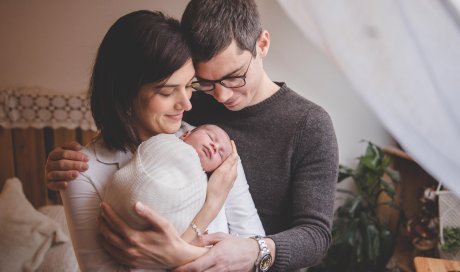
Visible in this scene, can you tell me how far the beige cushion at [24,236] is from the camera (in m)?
2.05

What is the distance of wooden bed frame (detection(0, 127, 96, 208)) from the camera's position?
8.87 ft

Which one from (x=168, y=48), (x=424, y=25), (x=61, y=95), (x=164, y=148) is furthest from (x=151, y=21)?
(x=61, y=95)

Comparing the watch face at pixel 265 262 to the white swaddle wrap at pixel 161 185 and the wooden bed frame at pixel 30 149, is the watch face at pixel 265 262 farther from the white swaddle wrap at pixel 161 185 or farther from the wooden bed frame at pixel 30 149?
the wooden bed frame at pixel 30 149

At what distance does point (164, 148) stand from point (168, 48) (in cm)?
26

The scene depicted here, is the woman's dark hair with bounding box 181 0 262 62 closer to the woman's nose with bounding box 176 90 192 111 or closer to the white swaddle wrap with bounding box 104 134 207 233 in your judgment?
the woman's nose with bounding box 176 90 192 111

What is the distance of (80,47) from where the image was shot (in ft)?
8.68

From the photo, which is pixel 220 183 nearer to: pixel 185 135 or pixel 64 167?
pixel 185 135

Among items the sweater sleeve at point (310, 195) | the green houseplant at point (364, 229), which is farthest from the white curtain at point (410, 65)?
the green houseplant at point (364, 229)

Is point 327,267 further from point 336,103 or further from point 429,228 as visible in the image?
point 336,103

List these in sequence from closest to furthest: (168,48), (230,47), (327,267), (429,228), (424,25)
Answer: (424,25)
(168,48)
(230,47)
(429,228)
(327,267)

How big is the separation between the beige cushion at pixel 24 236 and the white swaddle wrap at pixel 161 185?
146 cm

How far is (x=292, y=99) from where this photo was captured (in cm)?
130

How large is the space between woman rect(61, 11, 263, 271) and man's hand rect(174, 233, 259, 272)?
0.02 m

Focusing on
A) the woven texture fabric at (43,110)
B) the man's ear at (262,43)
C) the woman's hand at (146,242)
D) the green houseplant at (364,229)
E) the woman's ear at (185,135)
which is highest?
the man's ear at (262,43)
